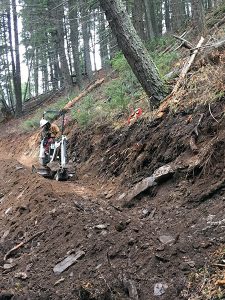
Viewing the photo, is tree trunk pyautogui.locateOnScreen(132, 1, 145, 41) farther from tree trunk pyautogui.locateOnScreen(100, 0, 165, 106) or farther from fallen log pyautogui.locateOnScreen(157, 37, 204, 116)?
fallen log pyautogui.locateOnScreen(157, 37, 204, 116)

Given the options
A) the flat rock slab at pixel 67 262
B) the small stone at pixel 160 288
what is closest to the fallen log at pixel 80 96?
the flat rock slab at pixel 67 262

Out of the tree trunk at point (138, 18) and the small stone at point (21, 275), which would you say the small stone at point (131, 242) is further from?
the tree trunk at point (138, 18)

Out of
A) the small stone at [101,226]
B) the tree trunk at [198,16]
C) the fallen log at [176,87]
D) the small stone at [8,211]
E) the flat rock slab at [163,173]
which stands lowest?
the small stone at [8,211]

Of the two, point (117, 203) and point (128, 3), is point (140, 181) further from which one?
point (128, 3)

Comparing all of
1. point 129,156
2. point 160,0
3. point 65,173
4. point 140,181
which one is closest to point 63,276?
point 140,181

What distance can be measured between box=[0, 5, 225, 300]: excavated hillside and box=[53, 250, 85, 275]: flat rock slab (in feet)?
0.07

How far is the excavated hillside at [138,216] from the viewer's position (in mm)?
4340

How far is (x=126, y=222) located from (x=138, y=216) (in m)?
0.48

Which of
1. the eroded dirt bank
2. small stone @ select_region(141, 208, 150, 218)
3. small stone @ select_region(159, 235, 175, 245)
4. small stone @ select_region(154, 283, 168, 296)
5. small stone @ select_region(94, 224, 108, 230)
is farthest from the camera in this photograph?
small stone @ select_region(141, 208, 150, 218)

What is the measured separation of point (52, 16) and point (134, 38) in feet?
49.4

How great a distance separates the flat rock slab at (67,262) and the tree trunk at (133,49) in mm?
4719

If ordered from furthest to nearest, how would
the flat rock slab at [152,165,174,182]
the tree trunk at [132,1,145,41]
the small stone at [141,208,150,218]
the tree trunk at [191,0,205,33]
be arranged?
the tree trunk at [132,1,145,41], the tree trunk at [191,0,205,33], the flat rock slab at [152,165,174,182], the small stone at [141,208,150,218]

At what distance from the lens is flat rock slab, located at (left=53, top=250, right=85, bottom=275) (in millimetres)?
5155

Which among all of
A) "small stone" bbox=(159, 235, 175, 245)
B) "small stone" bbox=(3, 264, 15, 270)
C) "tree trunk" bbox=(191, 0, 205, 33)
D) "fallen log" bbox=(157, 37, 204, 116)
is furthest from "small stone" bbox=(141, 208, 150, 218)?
"tree trunk" bbox=(191, 0, 205, 33)
